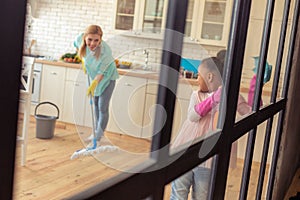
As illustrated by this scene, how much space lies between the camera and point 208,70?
1824 mm

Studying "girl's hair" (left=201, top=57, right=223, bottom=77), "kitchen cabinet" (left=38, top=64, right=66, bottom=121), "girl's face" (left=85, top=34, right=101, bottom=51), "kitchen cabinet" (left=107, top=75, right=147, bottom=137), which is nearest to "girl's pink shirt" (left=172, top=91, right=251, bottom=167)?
"girl's hair" (left=201, top=57, right=223, bottom=77)

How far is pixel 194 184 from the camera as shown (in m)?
1.48

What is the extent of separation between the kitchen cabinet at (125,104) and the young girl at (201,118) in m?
2.62

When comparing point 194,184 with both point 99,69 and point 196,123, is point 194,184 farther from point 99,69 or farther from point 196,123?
point 99,69

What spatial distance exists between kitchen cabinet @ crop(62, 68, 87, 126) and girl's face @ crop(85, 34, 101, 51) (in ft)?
3.70

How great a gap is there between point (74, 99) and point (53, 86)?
0.97 feet

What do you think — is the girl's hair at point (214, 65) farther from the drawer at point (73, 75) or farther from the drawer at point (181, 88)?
the drawer at point (73, 75)

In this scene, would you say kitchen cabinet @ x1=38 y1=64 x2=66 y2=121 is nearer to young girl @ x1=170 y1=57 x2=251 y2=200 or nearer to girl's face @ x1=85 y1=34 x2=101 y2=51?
girl's face @ x1=85 y1=34 x2=101 y2=51

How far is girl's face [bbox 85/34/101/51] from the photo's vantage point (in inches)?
158

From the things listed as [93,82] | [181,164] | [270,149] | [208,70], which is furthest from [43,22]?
[181,164]

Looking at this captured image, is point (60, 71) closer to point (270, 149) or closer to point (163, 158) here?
point (270, 149)

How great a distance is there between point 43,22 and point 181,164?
521cm

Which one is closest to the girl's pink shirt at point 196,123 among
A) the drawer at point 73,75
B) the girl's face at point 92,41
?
the girl's face at point 92,41

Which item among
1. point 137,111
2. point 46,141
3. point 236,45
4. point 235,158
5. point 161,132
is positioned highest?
point 236,45
